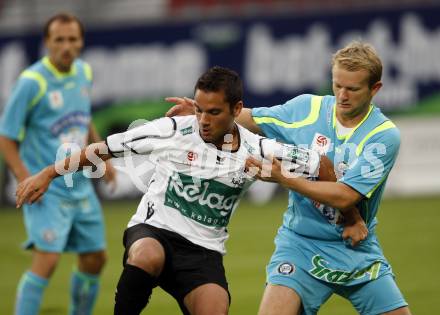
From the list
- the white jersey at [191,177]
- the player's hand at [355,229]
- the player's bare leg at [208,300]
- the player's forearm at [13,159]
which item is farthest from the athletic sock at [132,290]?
the player's forearm at [13,159]

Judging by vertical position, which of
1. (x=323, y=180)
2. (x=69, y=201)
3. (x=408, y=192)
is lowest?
(x=408, y=192)

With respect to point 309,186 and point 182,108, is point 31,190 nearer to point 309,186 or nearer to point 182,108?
point 182,108

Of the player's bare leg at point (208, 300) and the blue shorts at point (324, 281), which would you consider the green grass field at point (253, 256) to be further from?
the player's bare leg at point (208, 300)

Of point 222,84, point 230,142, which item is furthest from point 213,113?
point 230,142

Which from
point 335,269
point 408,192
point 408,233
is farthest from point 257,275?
point 408,192

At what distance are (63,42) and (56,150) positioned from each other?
2.91 feet

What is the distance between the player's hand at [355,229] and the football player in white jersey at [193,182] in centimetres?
34

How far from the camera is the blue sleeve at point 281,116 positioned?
591cm

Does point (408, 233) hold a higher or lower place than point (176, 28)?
lower

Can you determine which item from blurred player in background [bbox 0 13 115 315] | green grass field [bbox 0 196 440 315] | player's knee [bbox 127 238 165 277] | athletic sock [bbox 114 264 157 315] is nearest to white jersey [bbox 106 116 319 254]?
player's knee [bbox 127 238 165 277]

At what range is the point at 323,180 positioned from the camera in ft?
18.8

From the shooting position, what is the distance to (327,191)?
5.47 meters

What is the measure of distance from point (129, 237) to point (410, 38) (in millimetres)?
11281

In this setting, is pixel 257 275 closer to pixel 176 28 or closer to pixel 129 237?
pixel 129 237
